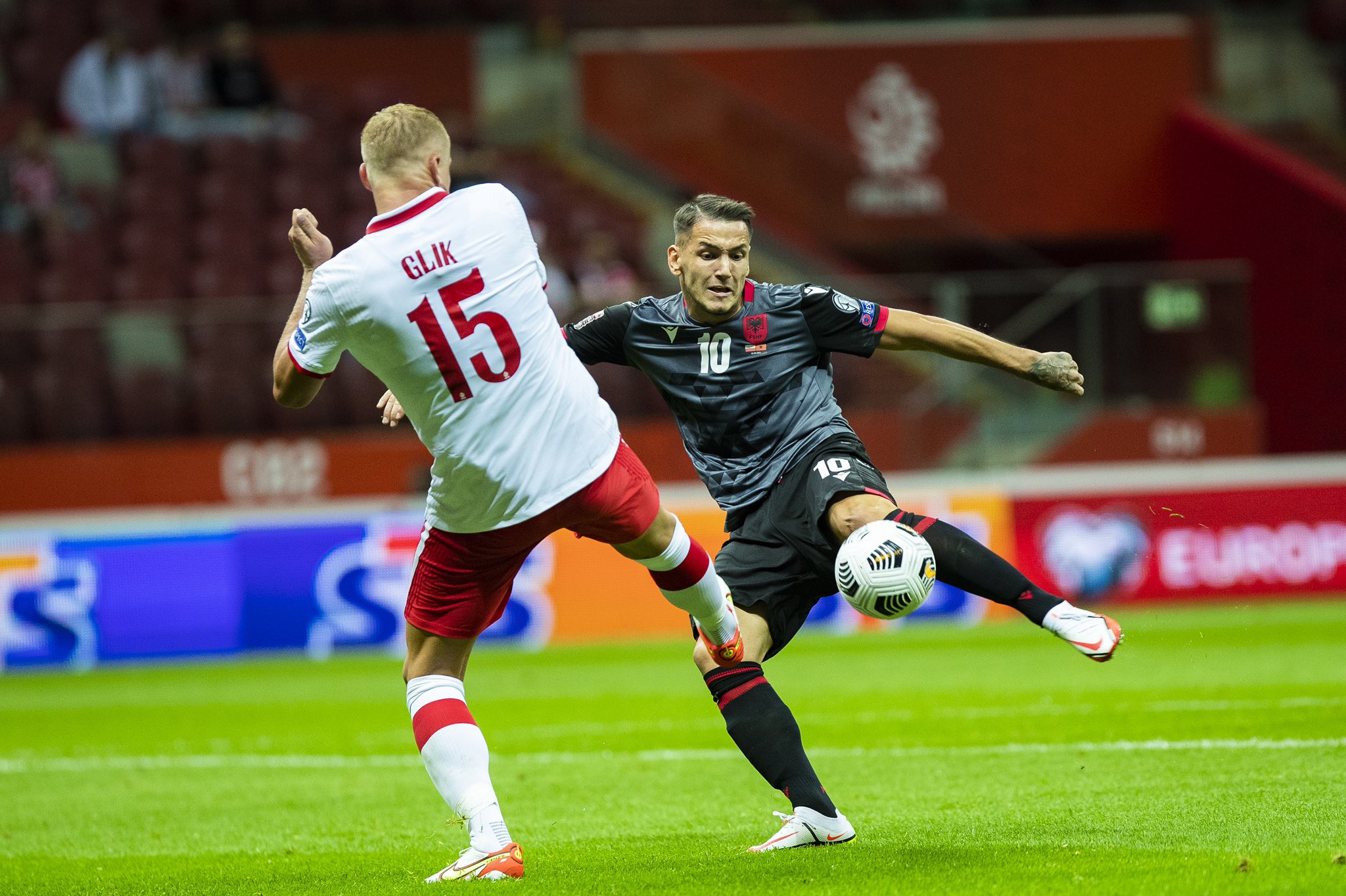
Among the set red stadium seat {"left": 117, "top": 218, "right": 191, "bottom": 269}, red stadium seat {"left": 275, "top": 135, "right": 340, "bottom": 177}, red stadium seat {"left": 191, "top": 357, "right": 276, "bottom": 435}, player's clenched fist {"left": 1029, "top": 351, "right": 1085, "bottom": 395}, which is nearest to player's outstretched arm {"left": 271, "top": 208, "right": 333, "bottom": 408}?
player's clenched fist {"left": 1029, "top": 351, "right": 1085, "bottom": 395}

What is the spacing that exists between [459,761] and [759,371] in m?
1.64

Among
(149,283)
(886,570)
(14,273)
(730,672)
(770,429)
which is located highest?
(770,429)

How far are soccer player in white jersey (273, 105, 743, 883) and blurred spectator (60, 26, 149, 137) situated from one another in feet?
46.1

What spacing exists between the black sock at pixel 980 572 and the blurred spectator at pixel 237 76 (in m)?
14.0

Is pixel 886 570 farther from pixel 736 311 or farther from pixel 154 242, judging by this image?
pixel 154 242

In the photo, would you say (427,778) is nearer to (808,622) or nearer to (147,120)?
(808,622)

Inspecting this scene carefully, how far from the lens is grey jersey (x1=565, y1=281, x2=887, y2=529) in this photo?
5348mm

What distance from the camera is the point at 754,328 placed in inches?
212

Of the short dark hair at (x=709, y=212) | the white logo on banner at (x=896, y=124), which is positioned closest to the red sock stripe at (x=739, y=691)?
the short dark hair at (x=709, y=212)

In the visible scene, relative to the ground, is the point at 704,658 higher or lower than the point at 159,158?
lower

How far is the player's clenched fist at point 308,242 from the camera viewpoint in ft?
15.5

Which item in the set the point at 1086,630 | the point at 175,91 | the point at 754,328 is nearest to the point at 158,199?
the point at 175,91

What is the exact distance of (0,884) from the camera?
5.28 metres

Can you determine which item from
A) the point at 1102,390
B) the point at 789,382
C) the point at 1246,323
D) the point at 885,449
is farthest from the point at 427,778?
the point at 1246,323
